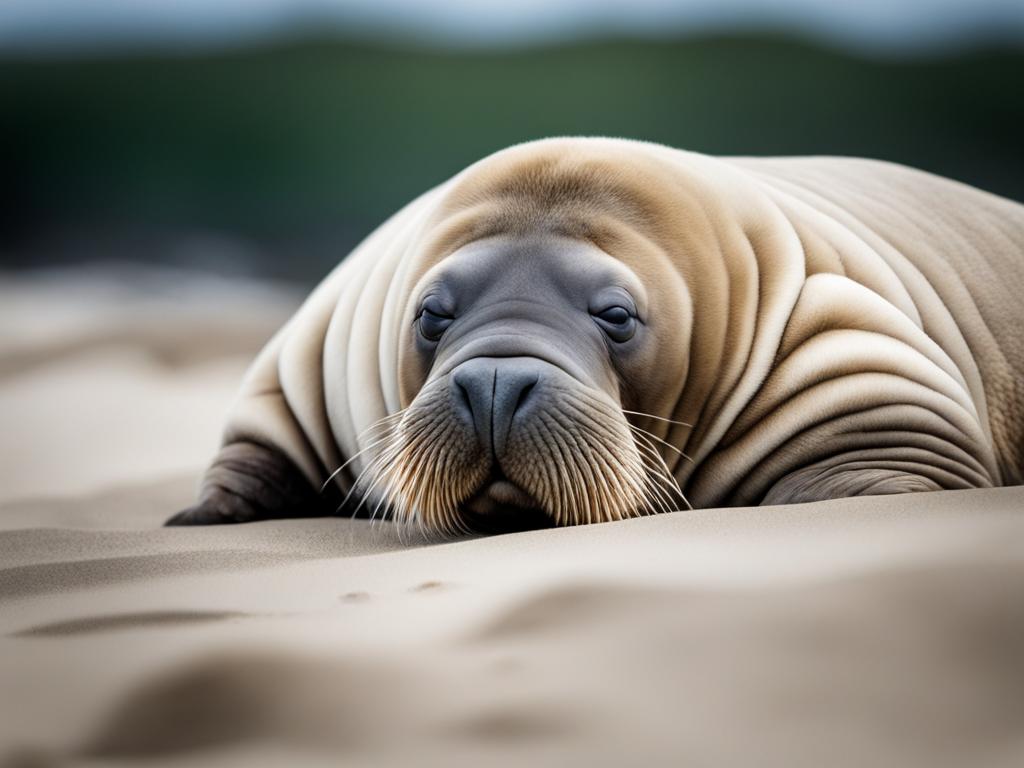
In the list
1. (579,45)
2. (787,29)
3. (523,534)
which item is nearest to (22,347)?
(523,534)

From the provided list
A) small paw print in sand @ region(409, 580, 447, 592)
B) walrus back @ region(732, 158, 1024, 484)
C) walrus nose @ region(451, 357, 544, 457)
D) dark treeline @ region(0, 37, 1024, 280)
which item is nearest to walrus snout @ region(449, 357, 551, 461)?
walrus nose @ region(451, 357, 544, 457)

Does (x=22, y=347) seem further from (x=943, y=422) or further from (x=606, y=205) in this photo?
(x=943, y=422)

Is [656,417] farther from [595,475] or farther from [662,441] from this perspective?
[595,475]

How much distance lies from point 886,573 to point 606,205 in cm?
173

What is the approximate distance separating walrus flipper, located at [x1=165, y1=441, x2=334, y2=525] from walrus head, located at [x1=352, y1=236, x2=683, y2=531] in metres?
0.64

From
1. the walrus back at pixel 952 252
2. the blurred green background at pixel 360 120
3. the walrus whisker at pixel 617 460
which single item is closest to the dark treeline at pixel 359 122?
the blurred green background at pixel 360 120

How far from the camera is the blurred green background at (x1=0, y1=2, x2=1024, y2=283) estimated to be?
14070 millimetres

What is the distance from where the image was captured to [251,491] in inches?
152

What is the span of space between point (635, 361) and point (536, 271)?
0.31 meters

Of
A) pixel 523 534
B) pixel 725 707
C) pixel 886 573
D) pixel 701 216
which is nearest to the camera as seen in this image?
pixel 725 707

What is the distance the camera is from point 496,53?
52.1ft

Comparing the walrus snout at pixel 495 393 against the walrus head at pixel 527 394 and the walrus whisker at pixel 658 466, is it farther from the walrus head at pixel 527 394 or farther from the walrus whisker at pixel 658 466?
the walrus whisker at pixel 658 466

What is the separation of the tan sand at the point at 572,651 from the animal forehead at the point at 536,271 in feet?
2.75

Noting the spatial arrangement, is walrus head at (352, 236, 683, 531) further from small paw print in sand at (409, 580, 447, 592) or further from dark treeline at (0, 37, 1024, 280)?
dark treeline at (0, 37, 1024, 280)
